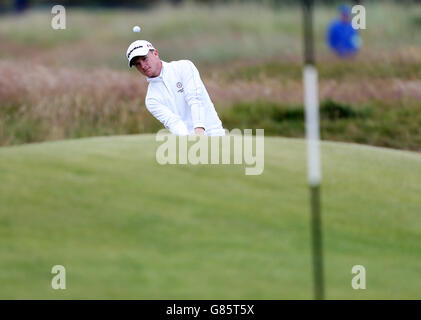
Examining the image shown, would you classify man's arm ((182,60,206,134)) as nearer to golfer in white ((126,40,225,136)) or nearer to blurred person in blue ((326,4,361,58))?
golfer in white ((126,40,225,136))

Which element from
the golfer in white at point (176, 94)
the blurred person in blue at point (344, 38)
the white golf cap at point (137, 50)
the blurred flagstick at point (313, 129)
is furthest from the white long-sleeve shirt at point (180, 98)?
the blurred person in blue at point (344, 38)

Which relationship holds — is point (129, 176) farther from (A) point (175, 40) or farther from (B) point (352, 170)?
(A) point (175, 40)

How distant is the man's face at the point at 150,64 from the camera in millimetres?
5984

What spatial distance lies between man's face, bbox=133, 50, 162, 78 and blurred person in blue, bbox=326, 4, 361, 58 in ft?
32.3

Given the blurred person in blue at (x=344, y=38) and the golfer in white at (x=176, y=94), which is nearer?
the golfer in white at (x=176, y=94)

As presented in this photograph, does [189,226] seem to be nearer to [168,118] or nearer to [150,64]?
[168,118]

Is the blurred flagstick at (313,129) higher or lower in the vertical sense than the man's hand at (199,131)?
lower

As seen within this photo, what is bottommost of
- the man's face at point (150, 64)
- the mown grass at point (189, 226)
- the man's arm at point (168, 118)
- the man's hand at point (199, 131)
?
the mown grass at point (189, 226)

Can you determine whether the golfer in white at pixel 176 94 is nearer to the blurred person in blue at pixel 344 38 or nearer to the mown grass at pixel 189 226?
the mown grass at pixel 189 226

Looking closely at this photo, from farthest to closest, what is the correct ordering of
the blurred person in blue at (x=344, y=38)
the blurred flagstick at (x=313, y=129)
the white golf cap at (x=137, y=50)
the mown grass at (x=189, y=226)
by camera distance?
the blurred person in blue at (x=344, y=38), the white golf cap at (x=137, y=50), the mown grass at (x=189, y=226), the blurred flagstick at (x=313, y=129)

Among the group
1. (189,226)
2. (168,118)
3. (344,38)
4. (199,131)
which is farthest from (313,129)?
(344,38)

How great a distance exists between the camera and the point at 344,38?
15.6 metres

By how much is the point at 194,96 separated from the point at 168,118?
25 centimetres

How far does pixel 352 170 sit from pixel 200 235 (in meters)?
1.61
